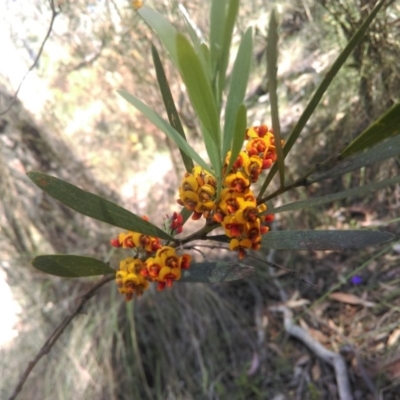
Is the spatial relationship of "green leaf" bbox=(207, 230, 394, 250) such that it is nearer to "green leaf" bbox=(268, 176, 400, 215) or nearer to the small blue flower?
"green leaf" bbox=(268, 176, 400, 215)

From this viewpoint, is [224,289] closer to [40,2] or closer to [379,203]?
[379,203]

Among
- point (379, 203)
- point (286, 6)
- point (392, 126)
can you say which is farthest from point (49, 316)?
point (286, 6)

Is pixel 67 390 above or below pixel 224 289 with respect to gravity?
below

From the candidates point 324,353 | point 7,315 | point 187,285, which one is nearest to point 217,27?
point 324,353

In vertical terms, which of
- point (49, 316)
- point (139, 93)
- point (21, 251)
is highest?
point (139, 93)

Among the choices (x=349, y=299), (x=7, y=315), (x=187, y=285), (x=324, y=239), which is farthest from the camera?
(x=7, y=315)

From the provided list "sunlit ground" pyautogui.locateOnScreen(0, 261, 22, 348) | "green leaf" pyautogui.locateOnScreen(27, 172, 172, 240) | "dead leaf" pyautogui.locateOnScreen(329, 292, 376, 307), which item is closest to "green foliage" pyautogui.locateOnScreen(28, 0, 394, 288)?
"green leaf" pyautogui.locateOnScreen(27, 172, 172, 240)

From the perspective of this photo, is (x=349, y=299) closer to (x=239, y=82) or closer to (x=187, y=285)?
(x=187, y=285)
